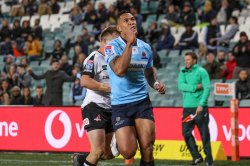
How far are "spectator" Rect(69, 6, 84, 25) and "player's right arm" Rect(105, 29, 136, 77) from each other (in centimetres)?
1837

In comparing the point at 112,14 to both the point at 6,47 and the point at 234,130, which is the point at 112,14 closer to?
the point at 6,47

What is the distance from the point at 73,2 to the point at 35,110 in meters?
12.0

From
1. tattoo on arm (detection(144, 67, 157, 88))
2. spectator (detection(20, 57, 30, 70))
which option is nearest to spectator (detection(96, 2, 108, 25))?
spectator (detection(20, 57, 30, 70))

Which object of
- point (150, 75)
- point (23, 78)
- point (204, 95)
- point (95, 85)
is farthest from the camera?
point (23, 78)

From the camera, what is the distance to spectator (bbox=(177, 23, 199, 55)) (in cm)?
2256

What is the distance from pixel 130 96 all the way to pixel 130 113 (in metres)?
0.20

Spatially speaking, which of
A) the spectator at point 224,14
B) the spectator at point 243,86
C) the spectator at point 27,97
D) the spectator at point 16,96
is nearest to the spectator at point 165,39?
the spectator at point 224,14

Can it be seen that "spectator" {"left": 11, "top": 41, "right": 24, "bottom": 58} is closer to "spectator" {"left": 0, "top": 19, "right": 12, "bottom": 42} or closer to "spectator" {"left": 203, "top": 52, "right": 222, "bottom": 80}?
"spectator" {"left": 0, "top": 19, "right": 12, "bottom": 42}

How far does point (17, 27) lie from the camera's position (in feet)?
92.2

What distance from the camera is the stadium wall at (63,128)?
16438 mm

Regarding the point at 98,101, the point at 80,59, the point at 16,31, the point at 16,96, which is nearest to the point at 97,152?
the point at 98,101

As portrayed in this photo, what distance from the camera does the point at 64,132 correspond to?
1797cm

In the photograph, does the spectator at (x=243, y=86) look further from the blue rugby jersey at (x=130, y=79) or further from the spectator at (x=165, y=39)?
the blue rugby jersey at (x=130, y=79)

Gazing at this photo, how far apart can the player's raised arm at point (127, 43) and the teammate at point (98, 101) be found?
4.26 feet
